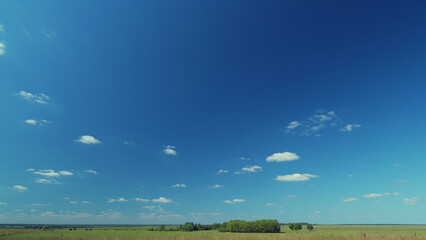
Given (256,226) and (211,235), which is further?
(256,226)

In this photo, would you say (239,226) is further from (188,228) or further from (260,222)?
(188,228)

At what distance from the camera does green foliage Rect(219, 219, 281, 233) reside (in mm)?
93625

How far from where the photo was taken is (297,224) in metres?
112

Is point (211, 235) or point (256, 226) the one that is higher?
point (211, 235)

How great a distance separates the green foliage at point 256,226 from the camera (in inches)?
3686

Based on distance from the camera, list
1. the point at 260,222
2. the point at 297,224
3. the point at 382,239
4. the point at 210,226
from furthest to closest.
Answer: the point at 210,226
the point at 297,224
the point at 260,222
the point at 382,239

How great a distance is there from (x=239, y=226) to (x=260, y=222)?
844 cm

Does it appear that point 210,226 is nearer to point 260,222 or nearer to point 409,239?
point 260,222

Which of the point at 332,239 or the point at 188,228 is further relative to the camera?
the point at 188,228

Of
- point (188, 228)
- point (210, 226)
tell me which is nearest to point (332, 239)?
point (188, 228)

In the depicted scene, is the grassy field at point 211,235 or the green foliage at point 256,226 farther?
the green foliage at point 256,226

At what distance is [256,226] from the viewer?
314 ft

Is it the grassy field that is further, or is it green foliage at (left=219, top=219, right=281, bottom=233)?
green foliage at (left=219, top=219, right=281, bottom=233)

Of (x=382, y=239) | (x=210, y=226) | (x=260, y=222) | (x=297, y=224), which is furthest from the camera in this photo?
(x=210, y=226)
